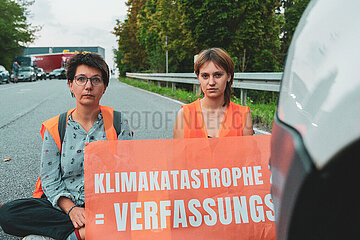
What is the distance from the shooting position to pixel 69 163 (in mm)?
2467

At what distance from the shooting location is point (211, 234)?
7.12 ft

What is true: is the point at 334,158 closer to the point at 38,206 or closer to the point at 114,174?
the point at 114,174

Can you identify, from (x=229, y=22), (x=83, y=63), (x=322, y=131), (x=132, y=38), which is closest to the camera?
(x=322, y=131)

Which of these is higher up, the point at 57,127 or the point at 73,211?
the point at 57,127

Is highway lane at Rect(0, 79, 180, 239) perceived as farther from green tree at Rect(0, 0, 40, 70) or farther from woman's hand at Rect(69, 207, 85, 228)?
green tree at Rect(0, 0, 40, 70)

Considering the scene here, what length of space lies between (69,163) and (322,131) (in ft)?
6.66

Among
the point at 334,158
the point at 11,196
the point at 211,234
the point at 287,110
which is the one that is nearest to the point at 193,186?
the point at 211,234

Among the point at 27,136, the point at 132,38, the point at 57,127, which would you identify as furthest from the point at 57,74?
the point at 57,127

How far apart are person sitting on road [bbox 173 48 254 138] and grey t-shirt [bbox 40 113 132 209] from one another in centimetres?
71

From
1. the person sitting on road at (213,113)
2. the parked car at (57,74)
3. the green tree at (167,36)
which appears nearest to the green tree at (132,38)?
the green tree at (167,36)

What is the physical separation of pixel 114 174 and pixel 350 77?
179cm

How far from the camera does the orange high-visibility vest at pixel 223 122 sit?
2.86m

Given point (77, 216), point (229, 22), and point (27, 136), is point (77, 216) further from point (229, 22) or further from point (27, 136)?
point (229, 22)

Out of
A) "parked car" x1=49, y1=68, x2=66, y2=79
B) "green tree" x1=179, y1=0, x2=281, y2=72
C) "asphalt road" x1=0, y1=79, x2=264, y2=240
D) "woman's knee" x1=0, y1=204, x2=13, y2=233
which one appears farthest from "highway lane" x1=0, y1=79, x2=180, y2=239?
"parked car" x1=49, y1=68, x2=66, y2=79
